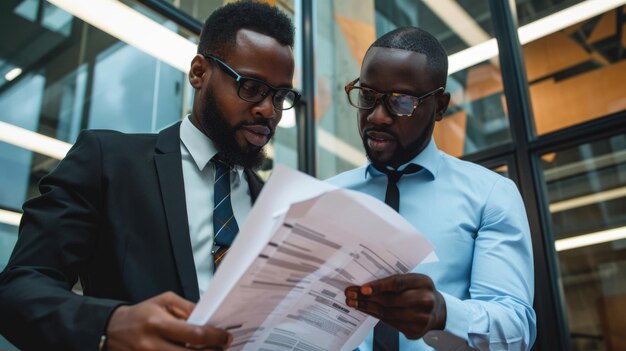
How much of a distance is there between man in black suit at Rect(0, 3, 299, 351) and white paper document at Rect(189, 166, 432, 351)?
6 cm

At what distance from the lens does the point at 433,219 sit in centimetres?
120

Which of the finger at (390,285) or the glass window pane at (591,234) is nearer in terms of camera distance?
the finger at (390,285)

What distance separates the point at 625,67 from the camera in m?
2.78

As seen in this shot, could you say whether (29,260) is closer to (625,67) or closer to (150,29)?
(150,29)

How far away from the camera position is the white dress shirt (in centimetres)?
102

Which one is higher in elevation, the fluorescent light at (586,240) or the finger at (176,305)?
the fluorescent light at (586,240)

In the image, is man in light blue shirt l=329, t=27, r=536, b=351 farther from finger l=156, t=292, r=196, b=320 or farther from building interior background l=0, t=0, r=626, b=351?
building interior background l=0, t=0, r=626, b=351

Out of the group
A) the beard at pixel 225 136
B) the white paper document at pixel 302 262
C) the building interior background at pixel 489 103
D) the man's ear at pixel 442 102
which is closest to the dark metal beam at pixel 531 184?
the building interior background at pixel 489 103

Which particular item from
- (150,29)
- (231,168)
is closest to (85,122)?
(150,29)

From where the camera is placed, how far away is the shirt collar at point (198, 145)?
114 centimetres

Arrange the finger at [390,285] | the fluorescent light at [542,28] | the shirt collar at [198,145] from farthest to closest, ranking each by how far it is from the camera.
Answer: the fluorescent light at [542,28]
the shirt collar at [198,145]
the finger at [390,285]

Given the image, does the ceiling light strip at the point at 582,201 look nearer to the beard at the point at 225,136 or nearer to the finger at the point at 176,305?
the beard at the point at 225,136

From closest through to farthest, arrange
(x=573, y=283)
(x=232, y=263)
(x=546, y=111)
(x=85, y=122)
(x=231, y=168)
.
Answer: (x=232, y=263) < (x=231, y=168) < (x=85, y=122) < (x=573, y=283) < (x=546, y=111)

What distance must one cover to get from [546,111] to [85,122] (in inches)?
98.6
